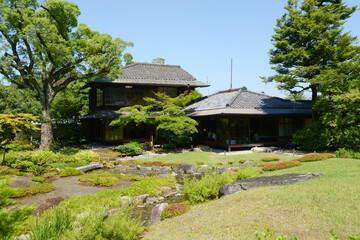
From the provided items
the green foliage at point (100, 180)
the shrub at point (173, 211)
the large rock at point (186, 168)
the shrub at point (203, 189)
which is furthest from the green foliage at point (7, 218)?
the large rock at point (186, 168)

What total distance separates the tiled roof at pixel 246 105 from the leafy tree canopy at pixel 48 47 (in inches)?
352

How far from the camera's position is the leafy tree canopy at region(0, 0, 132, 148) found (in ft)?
54.6

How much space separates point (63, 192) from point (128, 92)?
655 inches

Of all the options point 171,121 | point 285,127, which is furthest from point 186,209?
point 285,127

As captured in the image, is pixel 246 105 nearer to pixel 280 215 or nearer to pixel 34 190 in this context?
pixel 280 215

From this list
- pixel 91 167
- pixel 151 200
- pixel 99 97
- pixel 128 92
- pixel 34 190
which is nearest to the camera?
pixel 34 190

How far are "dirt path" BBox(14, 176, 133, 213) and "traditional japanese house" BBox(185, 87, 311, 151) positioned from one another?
1123 cm

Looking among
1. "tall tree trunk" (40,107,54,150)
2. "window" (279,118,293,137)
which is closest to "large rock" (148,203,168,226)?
"tall tree trunk" (40,107,54,150)

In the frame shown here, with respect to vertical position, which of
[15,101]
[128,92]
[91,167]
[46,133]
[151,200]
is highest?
[128,92]

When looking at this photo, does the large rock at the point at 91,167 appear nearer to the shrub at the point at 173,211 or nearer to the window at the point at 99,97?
the shrub at the point at 173,211

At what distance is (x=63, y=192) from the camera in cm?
979

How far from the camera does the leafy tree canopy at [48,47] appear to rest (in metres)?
16.7

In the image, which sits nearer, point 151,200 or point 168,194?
point 151,200

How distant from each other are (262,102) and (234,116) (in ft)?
14.2
